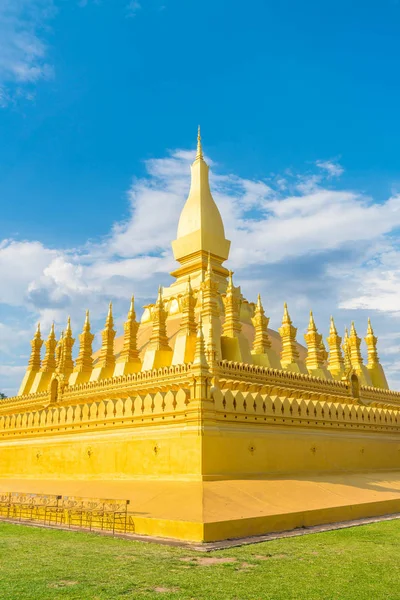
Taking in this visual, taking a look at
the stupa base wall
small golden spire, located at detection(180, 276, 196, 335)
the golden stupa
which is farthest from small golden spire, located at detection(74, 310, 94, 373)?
the stupa base wall

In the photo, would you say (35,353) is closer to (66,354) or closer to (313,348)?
(66,354)

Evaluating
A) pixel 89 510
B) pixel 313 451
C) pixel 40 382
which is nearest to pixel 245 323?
pixel 40 382

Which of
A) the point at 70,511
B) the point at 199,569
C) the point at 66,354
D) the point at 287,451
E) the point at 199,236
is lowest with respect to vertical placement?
the point at 199,569

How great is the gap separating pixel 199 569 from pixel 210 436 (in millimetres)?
5301

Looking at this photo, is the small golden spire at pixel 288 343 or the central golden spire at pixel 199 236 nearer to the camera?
the small golden spire at pixel 288 343

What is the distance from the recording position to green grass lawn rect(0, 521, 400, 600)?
233 inches

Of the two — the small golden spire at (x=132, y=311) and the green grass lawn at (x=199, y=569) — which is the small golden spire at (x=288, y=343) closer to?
the small golden spire at (x=132, y=311)

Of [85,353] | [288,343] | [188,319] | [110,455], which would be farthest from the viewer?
[85,353]

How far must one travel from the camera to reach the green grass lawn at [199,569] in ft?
19.4

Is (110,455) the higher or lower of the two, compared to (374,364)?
lower

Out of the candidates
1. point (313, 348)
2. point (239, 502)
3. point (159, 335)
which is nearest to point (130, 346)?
point (159, 335)

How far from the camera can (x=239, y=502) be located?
10.6 metres

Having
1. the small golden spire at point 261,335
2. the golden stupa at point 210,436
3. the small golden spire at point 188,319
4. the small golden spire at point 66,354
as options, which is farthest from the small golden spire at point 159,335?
the small golden spire at point 66,354

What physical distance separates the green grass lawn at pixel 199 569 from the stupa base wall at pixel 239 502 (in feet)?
2.33
